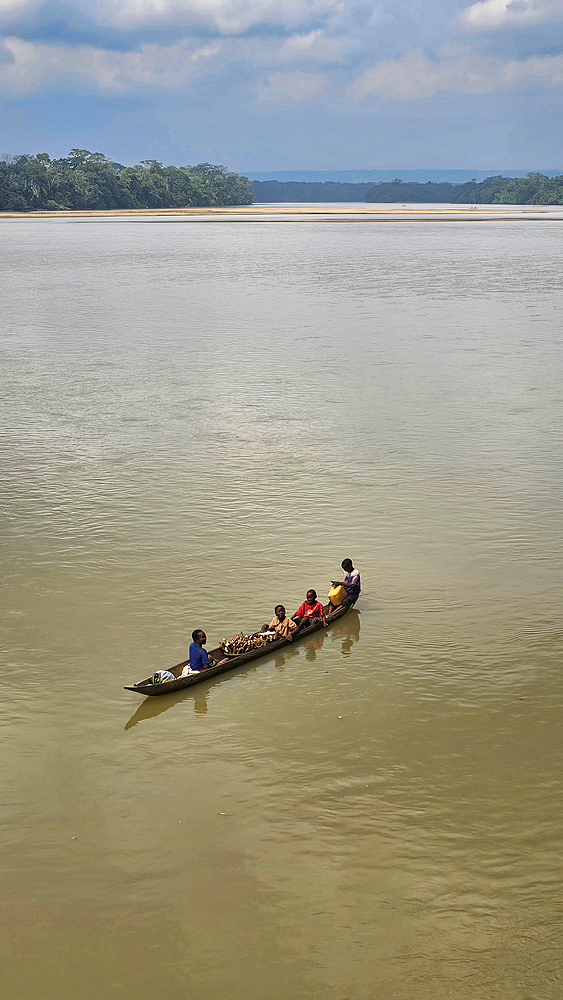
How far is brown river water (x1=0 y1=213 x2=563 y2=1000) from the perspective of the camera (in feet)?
31.0

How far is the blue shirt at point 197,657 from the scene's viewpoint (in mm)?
13961

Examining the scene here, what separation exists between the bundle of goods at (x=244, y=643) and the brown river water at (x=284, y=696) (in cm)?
39

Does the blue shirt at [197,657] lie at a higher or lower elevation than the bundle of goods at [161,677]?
higher

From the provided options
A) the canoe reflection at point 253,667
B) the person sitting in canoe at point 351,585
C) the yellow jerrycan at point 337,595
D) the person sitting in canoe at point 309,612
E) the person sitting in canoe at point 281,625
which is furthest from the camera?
the person sitting in canoe at point 351,585

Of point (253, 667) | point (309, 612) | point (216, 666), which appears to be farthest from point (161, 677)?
point (309, 612)

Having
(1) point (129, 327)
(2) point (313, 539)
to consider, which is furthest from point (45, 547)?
(1) point (129, 327)

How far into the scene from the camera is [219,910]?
9.79 m

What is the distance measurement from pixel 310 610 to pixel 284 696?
6.88 ft

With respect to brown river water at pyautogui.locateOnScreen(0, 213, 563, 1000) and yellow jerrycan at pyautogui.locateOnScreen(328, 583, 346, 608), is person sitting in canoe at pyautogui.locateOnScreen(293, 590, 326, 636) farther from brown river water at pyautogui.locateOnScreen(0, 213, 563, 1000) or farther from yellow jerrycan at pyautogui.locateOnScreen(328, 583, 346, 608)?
brown river water at pyautogui.locateOnScreen(0, 213, 563, 1000)

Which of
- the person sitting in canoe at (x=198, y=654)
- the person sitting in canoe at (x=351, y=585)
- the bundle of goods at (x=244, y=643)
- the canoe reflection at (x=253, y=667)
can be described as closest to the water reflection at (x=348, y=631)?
the canoe reflection at (x=253, y=667)

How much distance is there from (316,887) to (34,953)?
3071 mm

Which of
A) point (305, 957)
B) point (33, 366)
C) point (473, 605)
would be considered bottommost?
point (305, 957)

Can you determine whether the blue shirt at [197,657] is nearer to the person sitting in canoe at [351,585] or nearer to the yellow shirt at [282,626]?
the yellow shirt at [282,626]

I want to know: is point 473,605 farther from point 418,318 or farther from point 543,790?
point 418,318
